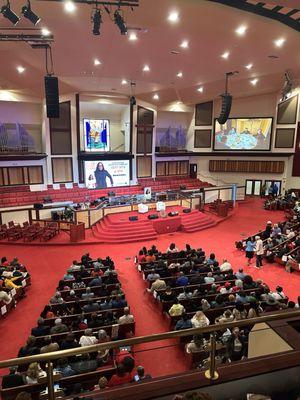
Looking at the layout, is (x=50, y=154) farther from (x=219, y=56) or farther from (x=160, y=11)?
(x=160, y=11)

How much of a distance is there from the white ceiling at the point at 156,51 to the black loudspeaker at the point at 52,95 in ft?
4.47

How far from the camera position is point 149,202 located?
61.8 ft

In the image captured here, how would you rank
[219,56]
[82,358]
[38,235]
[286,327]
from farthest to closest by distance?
[38,235] → [219,56] → [82,358] → [286,327]

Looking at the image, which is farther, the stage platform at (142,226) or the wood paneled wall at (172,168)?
the wood paneled wall at (172,168)

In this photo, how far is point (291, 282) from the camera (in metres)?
10.3

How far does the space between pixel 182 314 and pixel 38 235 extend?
9827 mm

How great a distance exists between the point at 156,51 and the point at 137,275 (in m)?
8.82

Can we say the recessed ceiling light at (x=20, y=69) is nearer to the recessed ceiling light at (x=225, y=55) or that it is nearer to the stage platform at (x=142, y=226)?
the stage platform at (x=142, y=226)

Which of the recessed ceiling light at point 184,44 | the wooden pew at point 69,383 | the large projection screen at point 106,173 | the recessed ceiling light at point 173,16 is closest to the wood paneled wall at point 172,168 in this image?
the large projection screen at point 106,173

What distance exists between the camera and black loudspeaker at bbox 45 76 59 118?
37.0 feet

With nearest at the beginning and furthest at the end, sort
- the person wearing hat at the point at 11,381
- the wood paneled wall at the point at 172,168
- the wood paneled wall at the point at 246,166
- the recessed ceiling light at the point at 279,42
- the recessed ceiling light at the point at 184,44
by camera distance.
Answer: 1. the person wearing hat at the point at 11,381
2. the recessed ceiling light at the point at 279,42
3. the recessed ceiling light at the point at 184,44
4. the wood paneled wall at the point at 246,166
5. the wood paneled wall at the point at 172,168

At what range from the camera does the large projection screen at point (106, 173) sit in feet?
72.7

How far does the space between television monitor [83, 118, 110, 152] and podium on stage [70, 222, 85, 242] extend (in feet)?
30.4

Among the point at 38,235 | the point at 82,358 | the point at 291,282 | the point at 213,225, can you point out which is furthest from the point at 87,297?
the point at 213,225
